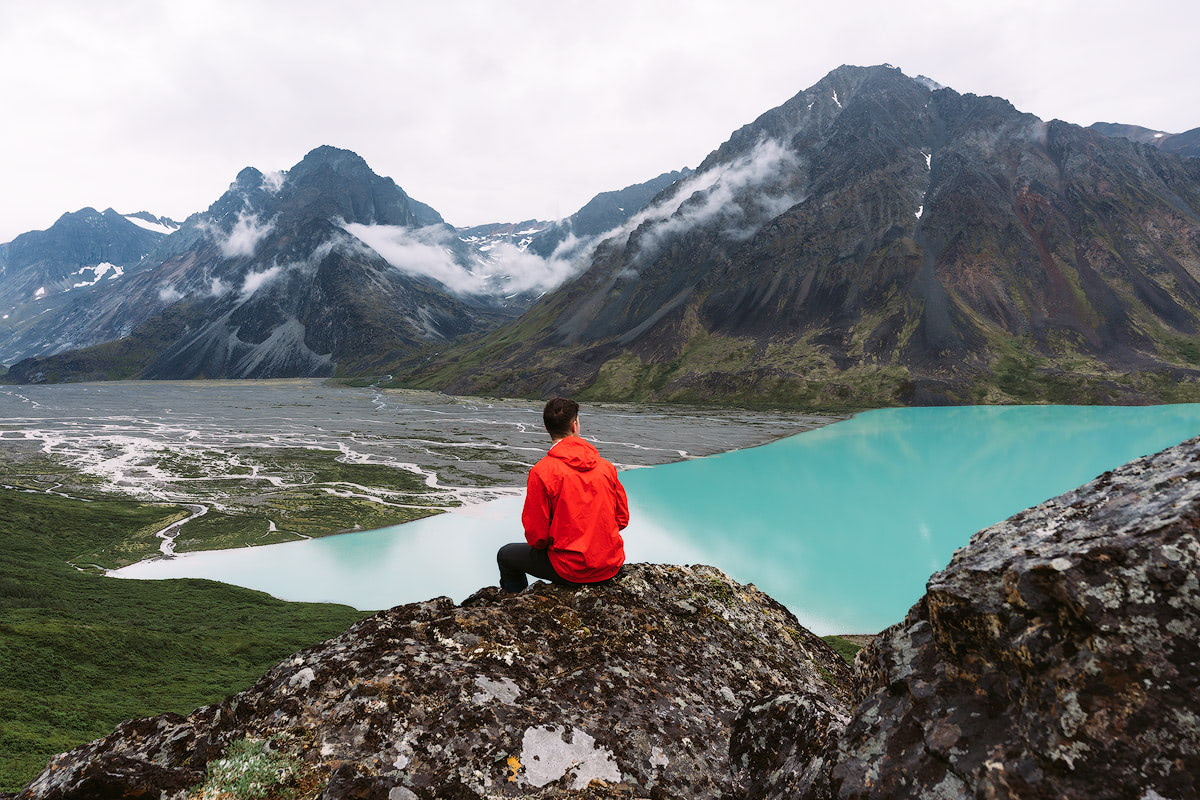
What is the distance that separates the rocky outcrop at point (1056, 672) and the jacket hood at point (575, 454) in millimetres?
4444

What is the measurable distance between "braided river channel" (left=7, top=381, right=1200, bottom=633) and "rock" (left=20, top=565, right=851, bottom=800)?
128 ft

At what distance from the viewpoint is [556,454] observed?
832 cm

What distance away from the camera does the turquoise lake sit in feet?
164

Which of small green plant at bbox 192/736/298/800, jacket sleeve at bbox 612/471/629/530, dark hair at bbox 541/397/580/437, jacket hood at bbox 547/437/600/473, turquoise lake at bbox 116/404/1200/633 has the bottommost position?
turquoise lake at bbox 116/404/1200/633

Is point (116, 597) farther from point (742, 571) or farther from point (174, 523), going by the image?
point (742, 571)

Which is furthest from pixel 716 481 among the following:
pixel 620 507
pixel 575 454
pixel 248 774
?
pixel 248 774

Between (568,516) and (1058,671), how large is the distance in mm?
5709

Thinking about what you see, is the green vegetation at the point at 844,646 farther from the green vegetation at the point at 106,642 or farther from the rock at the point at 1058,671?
the rock at the point at 1058,671

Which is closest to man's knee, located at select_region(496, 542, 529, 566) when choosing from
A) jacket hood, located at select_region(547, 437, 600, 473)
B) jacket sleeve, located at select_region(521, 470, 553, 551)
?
jacket sleeve, located at select_region(521, 470, 553, 551)

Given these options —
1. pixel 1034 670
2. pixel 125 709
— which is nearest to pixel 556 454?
pixel 1034 670

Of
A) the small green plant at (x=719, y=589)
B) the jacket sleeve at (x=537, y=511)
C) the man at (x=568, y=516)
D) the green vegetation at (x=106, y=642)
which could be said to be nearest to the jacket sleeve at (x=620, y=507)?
the man at (x=568, y=516)

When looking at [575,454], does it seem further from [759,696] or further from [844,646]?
[844,646]

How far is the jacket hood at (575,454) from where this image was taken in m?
8.32

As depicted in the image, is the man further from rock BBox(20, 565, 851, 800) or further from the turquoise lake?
the turquoise lake
